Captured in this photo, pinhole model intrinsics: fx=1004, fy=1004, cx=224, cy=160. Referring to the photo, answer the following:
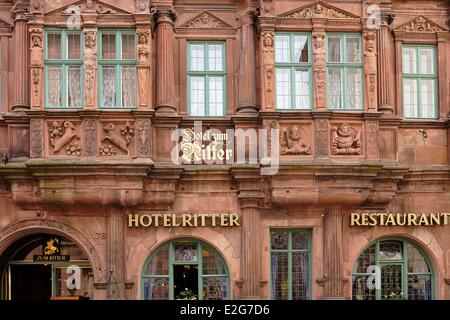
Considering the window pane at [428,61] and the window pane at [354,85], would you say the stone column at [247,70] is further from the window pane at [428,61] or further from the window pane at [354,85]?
the window pane at [428,61]

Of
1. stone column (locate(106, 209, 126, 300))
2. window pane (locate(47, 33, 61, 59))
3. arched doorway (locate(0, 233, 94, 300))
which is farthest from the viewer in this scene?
arched doorway (locate(0, 233, 94, 300))

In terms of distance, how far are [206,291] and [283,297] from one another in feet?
5.80

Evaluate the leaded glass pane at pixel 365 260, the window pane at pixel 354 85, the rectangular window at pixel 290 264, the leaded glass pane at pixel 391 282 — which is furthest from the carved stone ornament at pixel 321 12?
the leaded glass pane at pixel 391 282

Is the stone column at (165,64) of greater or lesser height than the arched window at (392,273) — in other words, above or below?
above

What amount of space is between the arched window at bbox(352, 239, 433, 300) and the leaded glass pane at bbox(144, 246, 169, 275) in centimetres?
433

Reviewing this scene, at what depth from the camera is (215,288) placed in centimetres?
2281

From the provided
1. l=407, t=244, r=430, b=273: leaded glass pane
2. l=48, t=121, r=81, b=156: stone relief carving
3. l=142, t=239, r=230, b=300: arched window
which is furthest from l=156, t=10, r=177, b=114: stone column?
l=407, t=244, r=430, b=273: leaded glass pane

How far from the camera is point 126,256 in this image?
2248 cm

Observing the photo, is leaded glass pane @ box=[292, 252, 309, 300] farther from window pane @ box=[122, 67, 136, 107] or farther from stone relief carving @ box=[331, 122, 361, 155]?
window pane @ box=[122, 67, 136, 107]

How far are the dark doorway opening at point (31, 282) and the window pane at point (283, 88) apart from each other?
24.2ft

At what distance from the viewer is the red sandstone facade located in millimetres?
22109

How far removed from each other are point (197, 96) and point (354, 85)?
3613 mm

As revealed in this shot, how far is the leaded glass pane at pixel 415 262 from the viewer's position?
2341 cm

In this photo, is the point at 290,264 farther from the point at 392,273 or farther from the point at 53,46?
the point at 53,46
